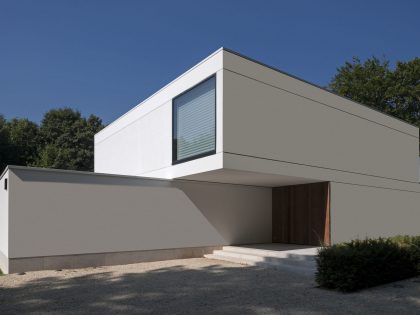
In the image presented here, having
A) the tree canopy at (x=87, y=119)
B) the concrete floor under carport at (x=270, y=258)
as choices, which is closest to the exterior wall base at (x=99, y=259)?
the concrete floor under carport at (x=270, y=258)

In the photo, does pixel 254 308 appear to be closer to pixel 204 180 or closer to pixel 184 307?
pixel 184 307

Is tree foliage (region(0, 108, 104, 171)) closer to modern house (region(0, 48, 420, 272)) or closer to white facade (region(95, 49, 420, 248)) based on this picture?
white facade (region(95, 49, 420, 248))

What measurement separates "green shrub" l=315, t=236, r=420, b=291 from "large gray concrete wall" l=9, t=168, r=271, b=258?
5.25m

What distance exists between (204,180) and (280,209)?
363 centimetres

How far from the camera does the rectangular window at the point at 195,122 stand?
35.1ft

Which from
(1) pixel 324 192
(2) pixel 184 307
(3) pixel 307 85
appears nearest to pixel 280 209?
(1) pixel 324 192

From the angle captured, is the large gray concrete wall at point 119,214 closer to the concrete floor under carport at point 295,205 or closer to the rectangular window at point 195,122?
the concrete floor under carport at point 295,205

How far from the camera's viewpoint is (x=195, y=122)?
37.4 ft

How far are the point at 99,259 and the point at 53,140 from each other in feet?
82.5

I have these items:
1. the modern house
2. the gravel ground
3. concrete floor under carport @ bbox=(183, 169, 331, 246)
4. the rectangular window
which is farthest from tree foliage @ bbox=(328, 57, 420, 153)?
the gravel ground

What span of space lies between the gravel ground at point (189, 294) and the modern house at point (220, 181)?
4.29 feet

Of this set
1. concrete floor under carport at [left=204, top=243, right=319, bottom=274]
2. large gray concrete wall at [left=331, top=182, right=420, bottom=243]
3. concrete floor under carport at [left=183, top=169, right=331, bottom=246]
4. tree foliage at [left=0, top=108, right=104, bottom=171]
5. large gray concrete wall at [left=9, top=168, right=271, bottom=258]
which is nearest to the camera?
large gray concrete wall at [left=9, top=168, right=271, bottom=258]

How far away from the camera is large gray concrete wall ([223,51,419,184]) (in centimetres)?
1053

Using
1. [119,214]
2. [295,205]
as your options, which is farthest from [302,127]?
[119,214]
